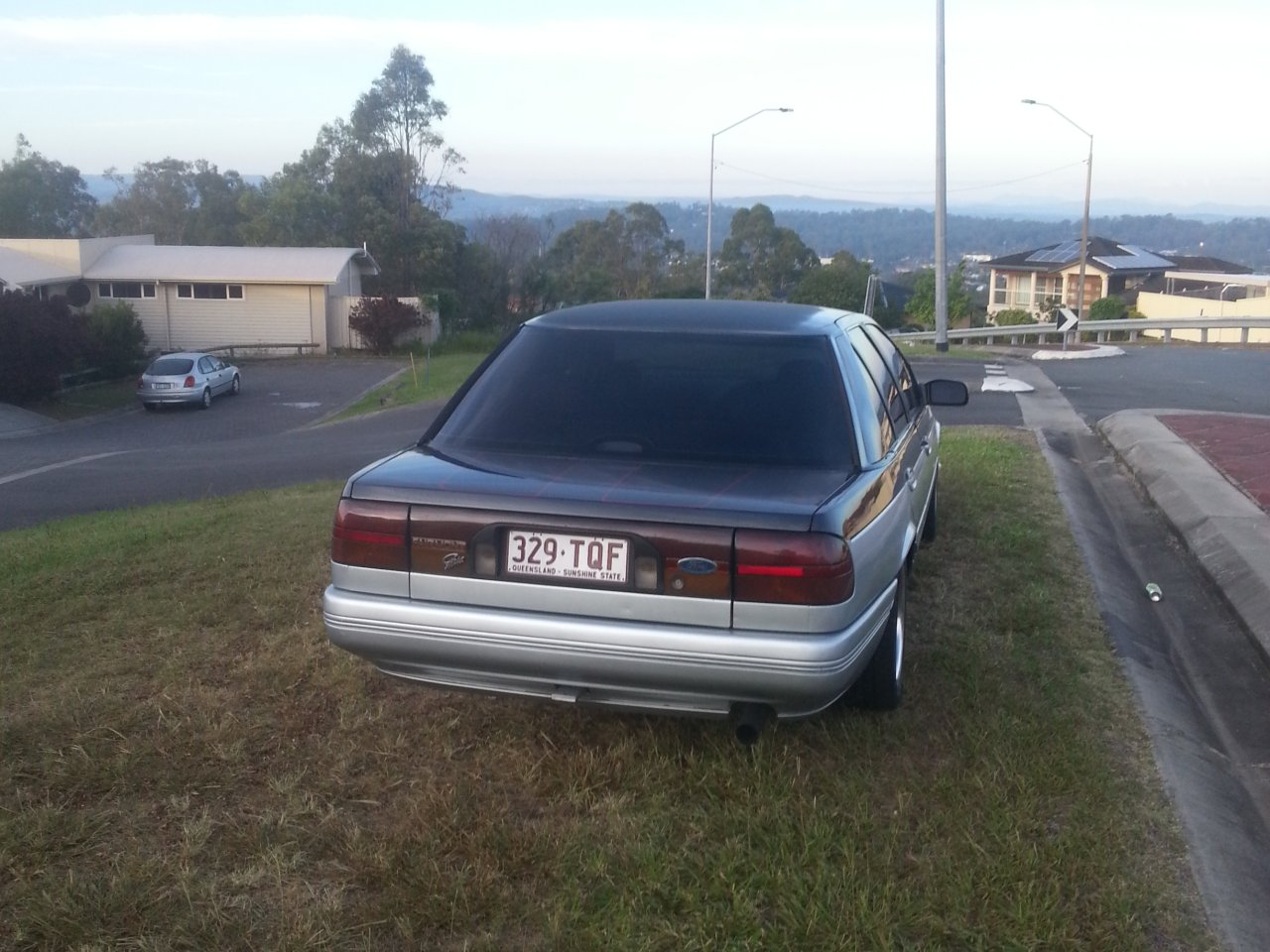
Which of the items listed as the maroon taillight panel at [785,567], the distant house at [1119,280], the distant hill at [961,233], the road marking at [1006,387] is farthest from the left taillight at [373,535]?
the distant hill at [961,233]

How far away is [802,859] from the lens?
356 cm

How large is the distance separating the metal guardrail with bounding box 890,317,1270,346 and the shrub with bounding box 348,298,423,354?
1717 centimetres

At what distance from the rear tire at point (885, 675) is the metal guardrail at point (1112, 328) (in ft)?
104

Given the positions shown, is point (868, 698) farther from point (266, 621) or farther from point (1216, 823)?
point (266, 621)

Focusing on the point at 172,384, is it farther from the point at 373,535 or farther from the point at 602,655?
the point at 602,655

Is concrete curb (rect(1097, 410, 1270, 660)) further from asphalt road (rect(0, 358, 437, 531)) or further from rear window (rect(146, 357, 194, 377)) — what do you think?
rear window (rect(146, 357, 194, 377))

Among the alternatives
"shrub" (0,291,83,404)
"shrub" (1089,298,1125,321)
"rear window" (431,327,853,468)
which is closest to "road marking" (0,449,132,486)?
"shrub" (0,291,83,404)

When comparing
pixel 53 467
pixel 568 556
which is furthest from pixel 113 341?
pixel 568 556

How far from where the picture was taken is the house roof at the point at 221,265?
44.9m

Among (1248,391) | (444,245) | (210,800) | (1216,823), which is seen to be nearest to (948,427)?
(1248,391)

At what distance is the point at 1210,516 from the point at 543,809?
6292 millimetres

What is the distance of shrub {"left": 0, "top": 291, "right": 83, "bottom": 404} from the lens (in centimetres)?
3030

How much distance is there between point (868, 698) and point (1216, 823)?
47.8 inches

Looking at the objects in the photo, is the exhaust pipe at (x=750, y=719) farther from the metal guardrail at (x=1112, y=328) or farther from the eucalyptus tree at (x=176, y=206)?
the eucalyptus tree at (x=176, y=206)
